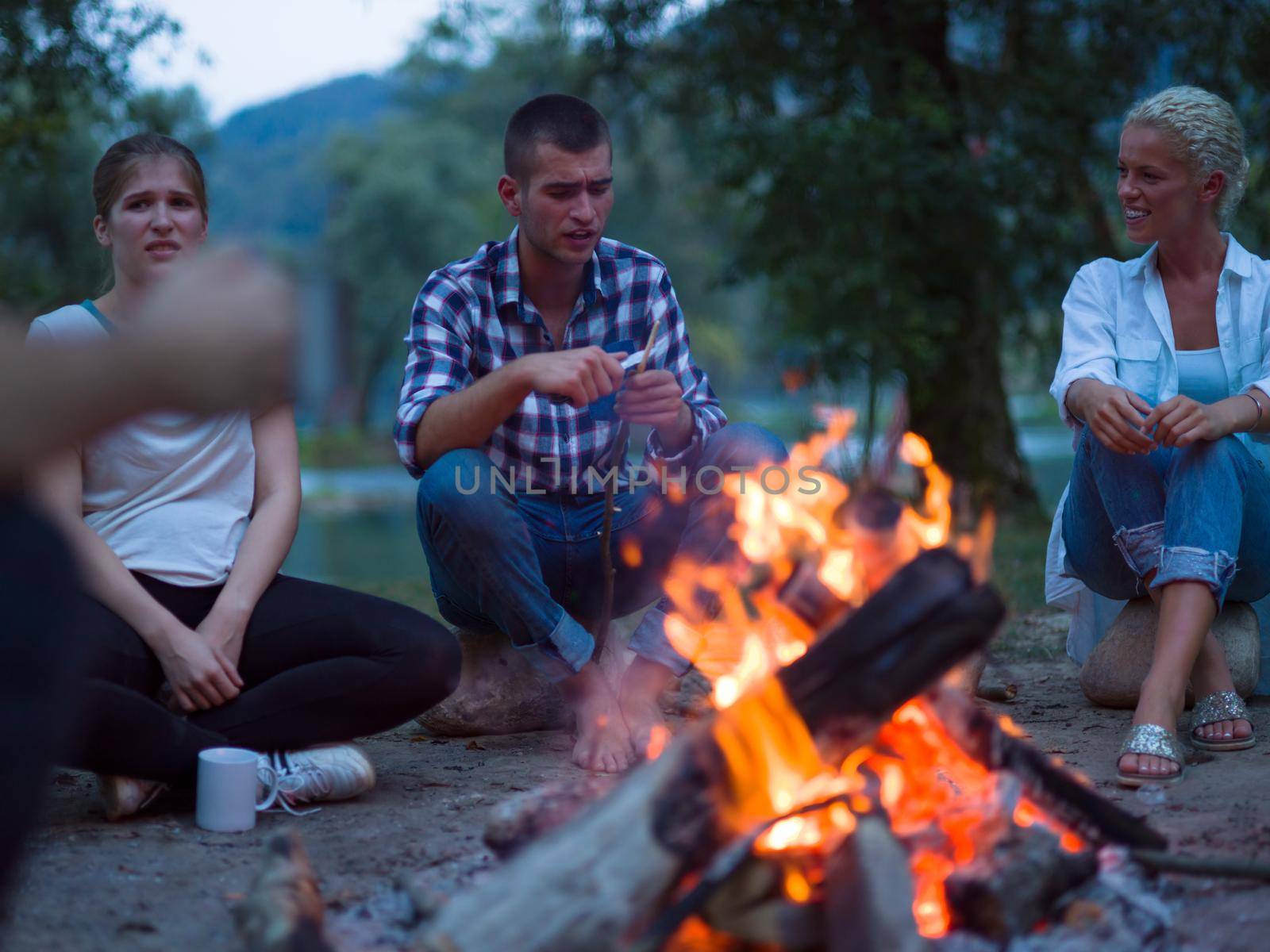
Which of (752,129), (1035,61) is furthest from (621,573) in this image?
(1035,61)

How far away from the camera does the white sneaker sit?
3.26 metres

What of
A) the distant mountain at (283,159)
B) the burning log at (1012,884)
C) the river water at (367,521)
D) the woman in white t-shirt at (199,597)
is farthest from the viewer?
the distant mountain at (283,159)

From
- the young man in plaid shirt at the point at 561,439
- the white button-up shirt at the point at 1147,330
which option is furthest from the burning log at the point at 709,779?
the white button-up shirt at the point at 1147,330

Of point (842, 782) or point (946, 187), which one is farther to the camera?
point (946, 187)

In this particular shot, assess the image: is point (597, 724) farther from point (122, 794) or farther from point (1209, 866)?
point (1209, 866)

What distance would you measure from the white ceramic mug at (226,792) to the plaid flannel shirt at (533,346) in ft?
3.69

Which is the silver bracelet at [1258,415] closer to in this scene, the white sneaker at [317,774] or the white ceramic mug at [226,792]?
the white sneaker at [317,774]

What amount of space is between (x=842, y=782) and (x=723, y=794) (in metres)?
0.40

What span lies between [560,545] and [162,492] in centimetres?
119

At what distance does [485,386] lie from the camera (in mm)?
3539

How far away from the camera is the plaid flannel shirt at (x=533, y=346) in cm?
386

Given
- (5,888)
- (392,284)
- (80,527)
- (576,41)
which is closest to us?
(5,888)

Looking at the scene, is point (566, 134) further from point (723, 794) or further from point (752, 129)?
point (752, 129)

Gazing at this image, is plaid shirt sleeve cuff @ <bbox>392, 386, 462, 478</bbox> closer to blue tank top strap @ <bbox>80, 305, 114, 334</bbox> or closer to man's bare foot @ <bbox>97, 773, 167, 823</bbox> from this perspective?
blue tank top strap @ <bbox>80, 305, 114, 334</bbox>
